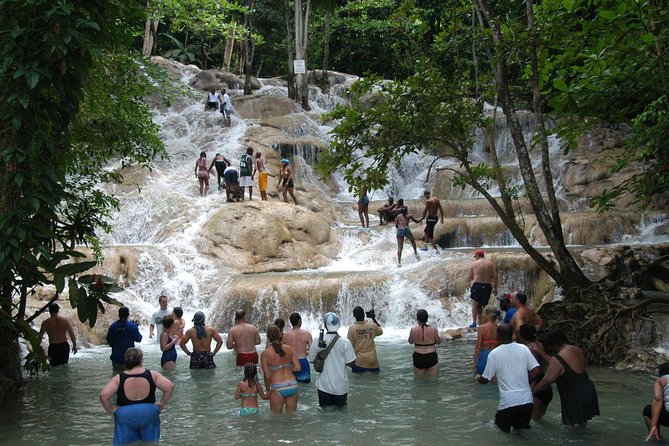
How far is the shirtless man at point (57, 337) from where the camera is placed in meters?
11.3

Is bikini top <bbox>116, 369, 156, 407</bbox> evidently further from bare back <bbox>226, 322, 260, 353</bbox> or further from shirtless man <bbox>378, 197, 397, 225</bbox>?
shirtless man <bbox>378, 197, 397, 225</bbox>

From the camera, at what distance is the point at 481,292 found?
43.9 feet

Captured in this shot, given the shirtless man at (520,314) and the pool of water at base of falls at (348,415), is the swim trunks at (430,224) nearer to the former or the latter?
the pool of water at base of falls at (348,415)

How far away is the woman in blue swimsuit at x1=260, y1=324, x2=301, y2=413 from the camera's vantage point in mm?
7883

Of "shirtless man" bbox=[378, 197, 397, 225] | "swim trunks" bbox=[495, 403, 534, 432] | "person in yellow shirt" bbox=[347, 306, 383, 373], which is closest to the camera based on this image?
"swim trunks" bbox=[495, 403, 534, 432]

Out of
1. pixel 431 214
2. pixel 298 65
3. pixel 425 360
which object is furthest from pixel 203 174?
pixel 425 360

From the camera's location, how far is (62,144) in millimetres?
7434

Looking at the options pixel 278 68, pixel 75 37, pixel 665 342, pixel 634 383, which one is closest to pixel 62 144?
pixel 75 37

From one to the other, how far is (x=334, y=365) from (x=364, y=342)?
7.79ft

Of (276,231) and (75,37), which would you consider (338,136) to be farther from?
(276,231)

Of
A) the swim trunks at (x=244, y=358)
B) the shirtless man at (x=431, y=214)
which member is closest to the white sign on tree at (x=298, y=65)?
the shirtless man at (x=431, y=214)

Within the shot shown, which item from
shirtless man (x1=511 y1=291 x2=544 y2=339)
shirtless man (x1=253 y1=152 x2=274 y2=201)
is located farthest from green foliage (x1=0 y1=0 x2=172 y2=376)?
shirtless man (x1=253 y1=152 x2=274 y2=201)

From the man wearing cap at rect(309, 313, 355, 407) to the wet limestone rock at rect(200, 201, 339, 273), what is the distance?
397 inches

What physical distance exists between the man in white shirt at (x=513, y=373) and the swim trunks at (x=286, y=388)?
93.9 inches
